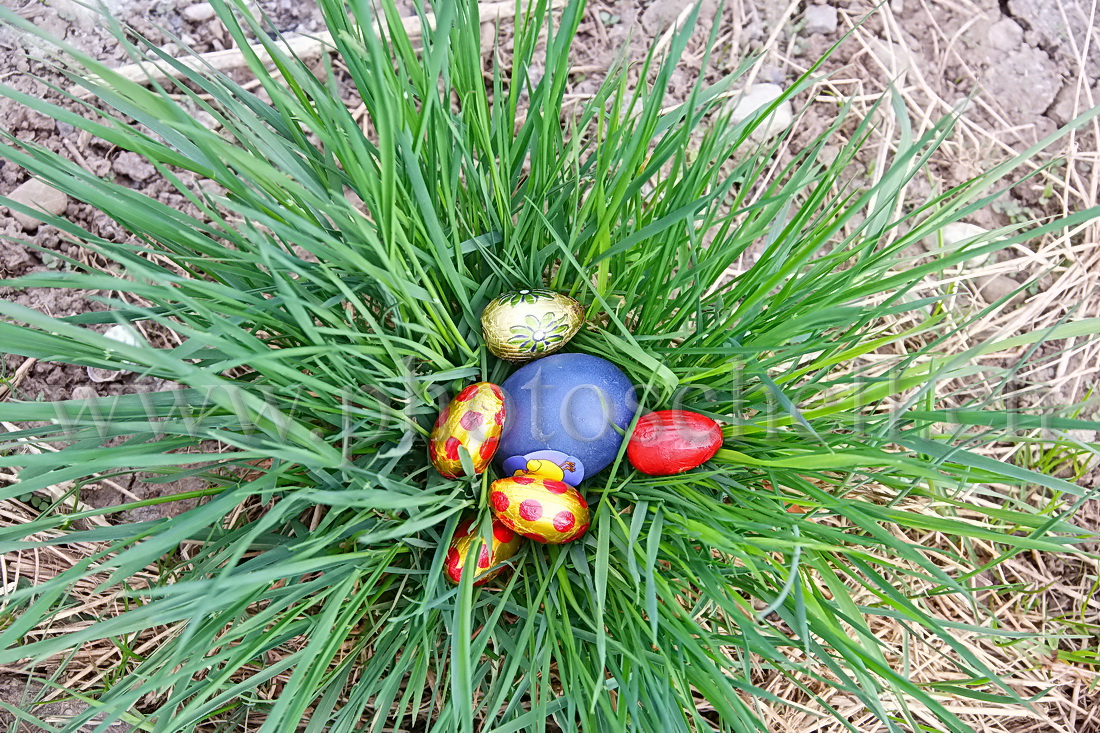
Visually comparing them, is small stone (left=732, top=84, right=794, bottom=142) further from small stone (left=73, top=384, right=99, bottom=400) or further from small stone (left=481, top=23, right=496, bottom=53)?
small stone (left=73, top=384, right=99, bottom=400)

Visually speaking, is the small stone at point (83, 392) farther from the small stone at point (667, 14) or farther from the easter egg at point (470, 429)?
the small stone at point (667, 14)

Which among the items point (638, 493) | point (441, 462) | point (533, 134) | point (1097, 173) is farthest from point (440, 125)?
point (1097, 173)

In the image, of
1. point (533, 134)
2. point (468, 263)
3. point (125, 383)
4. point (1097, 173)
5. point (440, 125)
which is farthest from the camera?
point (1097, 173)

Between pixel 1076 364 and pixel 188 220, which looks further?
pixel 1076 364

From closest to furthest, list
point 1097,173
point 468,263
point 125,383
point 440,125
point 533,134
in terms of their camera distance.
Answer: point 440,125 → point 533,134 → point 468,263 → point 125,383 → point 1097,173

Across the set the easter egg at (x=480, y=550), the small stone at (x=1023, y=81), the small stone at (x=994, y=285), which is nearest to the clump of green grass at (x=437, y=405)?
the easter egg at (x=480, y=550)

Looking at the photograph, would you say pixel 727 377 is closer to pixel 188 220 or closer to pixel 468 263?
pixel 468 263

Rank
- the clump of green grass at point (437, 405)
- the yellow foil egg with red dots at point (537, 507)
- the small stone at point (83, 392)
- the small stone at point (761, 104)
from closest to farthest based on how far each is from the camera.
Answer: the clump of green grass at point (437, 405), the yellow foil egg with red dots at point (537, 507), the small stone at point (83, 392), the small stone at point (761, 104)

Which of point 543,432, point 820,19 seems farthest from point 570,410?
point 820,19
